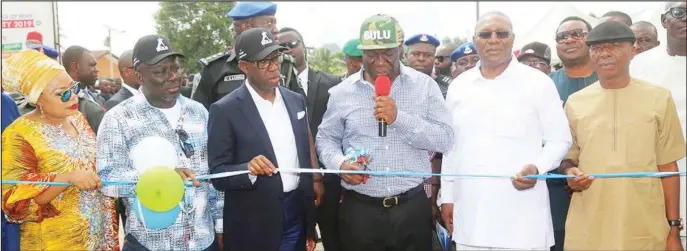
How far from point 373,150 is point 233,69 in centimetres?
152

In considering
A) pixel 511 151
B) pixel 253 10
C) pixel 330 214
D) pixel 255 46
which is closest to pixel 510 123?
pixel 511 151

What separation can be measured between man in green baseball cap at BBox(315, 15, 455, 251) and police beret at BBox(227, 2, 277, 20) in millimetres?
1446

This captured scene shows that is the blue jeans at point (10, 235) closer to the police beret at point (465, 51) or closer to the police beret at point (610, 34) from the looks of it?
the police beret at point (610, 34)

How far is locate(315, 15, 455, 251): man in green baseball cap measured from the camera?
14.0 feet

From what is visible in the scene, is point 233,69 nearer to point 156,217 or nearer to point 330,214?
point 330,214

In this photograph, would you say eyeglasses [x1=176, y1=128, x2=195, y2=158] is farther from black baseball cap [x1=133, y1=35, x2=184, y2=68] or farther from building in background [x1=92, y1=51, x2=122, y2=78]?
building in background [x1=92, y1=51, x2=122, y2=78]

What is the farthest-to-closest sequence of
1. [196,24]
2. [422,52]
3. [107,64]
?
1. [107,64]
2. [196,24]
3. [422,52]

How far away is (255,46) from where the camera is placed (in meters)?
4.27

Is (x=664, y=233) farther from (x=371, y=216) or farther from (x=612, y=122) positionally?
(x=371, y=216)

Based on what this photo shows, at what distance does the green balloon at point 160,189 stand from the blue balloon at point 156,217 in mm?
72

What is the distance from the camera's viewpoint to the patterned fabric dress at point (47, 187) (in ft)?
13.1

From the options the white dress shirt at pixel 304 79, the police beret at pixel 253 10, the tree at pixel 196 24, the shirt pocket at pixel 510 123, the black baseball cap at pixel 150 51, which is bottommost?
the shirt pocket at pixel 510 123

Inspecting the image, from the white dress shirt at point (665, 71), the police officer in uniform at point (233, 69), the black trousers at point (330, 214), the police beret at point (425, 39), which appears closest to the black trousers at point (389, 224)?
the black trousers at point (330, 214)

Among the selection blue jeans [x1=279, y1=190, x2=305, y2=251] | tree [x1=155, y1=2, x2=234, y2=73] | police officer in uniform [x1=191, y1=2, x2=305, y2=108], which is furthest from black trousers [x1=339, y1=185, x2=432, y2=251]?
tree [x1=155, y1=2, x2=234, y2=73]
